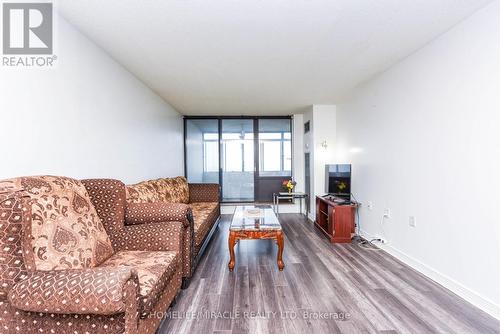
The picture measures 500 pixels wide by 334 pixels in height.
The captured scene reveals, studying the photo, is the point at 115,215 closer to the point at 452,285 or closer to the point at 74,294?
the point at 74,294

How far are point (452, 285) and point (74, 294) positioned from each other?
2910 mm

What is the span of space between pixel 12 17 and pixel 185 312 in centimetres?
251

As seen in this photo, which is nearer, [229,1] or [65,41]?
[229,1]

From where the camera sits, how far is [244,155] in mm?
5500

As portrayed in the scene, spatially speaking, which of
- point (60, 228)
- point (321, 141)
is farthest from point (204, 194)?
point (60, 228)

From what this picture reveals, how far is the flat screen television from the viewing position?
11.9ft

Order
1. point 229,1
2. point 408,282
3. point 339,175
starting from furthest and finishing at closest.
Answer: point 339,175 < point 408,282 < point 229,1

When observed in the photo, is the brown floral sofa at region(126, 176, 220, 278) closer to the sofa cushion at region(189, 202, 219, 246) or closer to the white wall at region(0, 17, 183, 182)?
the sofa cushion at region(189, 202, 219, 246)

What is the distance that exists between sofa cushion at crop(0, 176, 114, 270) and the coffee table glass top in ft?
4.37

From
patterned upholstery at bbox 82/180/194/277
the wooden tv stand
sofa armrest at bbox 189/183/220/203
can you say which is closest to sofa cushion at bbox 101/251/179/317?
patterned upholstery at bbox 82/180/194/277

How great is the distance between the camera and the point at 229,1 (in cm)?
164

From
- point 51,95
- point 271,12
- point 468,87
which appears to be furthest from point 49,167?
point 468,87

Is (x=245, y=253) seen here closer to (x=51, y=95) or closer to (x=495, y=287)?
(x=495, y=287)

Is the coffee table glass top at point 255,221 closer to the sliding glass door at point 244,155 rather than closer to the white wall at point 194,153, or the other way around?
the sliding glass door at point 244,155
